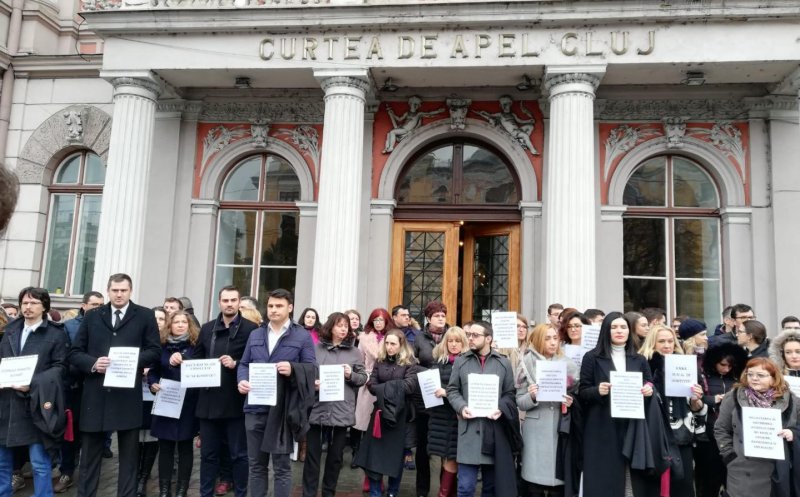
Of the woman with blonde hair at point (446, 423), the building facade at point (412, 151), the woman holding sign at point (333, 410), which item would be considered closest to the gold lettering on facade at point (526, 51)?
the building facade at point (412, 151)

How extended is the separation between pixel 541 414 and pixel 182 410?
3.53m

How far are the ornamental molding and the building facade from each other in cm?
5

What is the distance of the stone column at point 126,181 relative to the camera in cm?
1000

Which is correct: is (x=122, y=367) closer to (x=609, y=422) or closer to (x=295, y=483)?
(x=295, y=483)

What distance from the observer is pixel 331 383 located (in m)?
5.94

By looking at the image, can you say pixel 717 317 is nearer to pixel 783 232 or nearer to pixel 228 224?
Answer: pixel 783 232

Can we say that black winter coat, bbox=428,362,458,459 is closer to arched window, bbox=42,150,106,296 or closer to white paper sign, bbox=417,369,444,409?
white paper sign, bbox=417,369,444,409

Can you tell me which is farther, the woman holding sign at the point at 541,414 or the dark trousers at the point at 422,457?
the dark trousers at the point at 422,457

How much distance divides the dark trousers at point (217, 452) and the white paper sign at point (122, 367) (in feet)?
2.79

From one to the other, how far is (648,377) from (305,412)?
Result: 301 centimetres

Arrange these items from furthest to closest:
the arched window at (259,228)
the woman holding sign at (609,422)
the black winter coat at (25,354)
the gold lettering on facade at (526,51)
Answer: the arched window at (259,228) < the gold lettering on facade at (526,51) < the black winter coat at (25,354) < the woman holding sign at (609,422)

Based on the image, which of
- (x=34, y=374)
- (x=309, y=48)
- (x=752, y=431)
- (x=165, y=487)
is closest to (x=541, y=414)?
(x=752, y=431)

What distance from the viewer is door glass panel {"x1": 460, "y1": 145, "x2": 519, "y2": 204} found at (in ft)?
38.1

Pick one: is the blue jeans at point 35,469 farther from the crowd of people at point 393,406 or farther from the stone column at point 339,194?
the stone column at point 339,194
